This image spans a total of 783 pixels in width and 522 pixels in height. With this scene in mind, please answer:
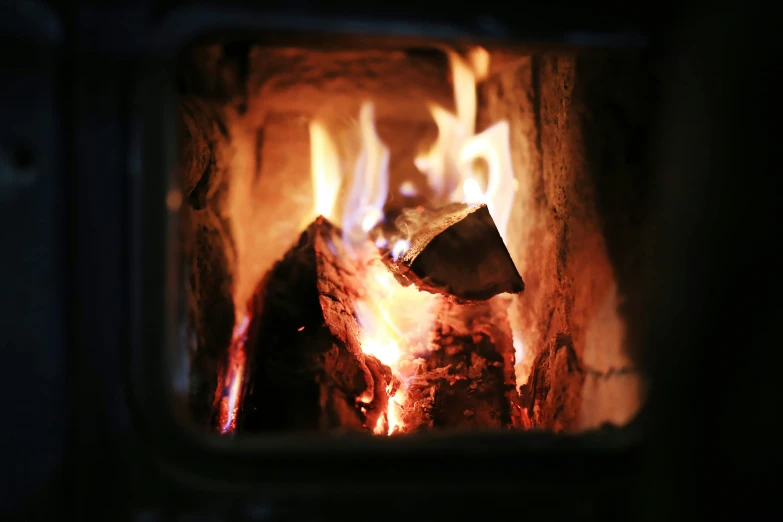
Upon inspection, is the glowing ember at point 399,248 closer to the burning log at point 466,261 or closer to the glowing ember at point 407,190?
the burning log at point 466,261

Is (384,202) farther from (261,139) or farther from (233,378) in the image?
(233,378)

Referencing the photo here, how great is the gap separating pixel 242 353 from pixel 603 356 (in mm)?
626

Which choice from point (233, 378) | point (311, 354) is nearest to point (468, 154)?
point (311, 354)

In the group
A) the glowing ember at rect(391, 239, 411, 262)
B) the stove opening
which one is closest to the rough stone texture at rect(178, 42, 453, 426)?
the stove opening

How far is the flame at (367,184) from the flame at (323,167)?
1.7 inches

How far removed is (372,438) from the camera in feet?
1.74

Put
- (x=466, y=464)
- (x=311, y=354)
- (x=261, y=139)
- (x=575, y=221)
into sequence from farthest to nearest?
(x=261, y=139) → (x=311, y=354) → (x=575, y=221) → (x=466, y=464)

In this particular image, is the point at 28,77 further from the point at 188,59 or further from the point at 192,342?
the point at 192,342

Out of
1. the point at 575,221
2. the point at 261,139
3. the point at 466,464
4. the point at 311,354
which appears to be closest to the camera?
the point at 466,464

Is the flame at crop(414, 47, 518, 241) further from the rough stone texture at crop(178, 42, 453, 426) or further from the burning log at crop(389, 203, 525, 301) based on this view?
the burning log at crop(389, 203, 525, 301)

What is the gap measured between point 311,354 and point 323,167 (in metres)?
0.42

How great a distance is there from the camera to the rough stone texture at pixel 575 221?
630mm

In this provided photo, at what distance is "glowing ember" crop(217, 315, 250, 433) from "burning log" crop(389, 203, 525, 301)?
13.7 inches

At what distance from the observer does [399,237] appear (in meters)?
0.99
